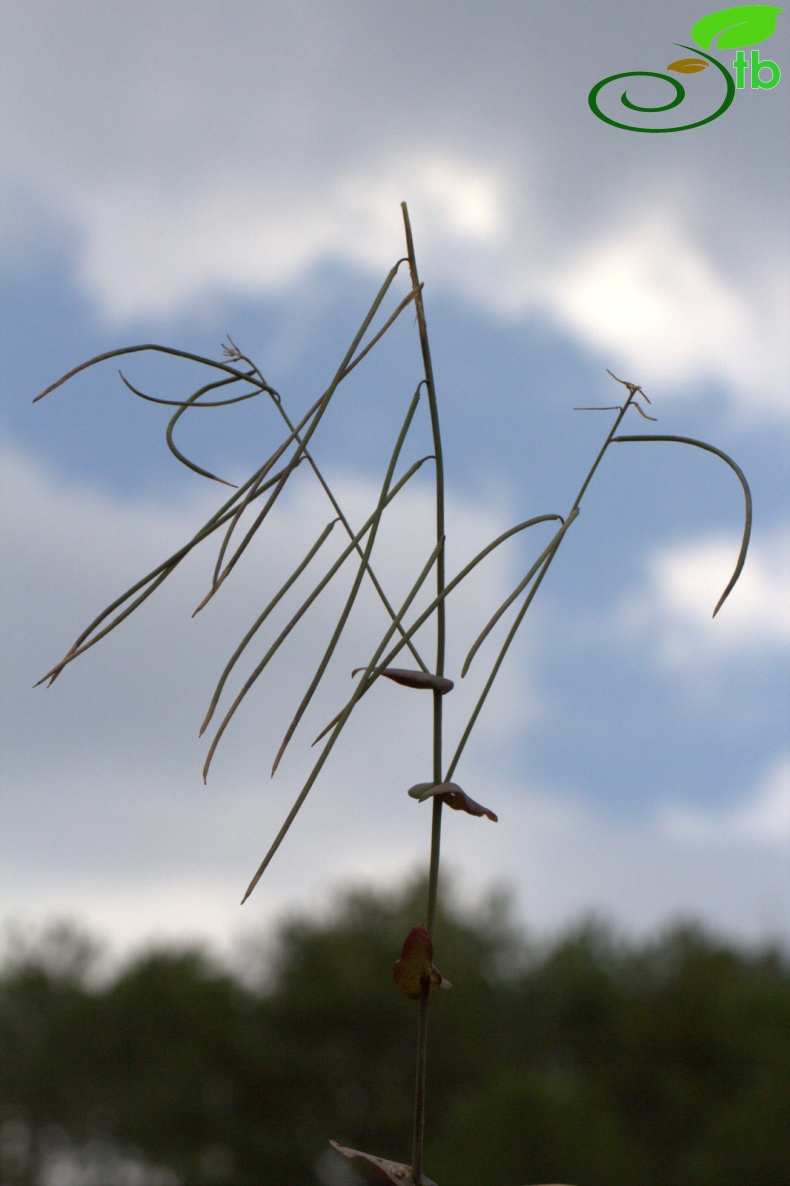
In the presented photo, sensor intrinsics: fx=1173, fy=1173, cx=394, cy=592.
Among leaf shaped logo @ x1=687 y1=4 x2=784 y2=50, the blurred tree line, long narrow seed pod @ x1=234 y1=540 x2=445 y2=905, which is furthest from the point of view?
the blurred tree line

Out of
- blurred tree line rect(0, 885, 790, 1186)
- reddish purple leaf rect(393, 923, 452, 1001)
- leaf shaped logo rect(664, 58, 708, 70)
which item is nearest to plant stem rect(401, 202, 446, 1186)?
reddish purple leaf rect(393, 923, 452, 1001)

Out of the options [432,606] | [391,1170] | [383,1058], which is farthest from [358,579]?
[383,1058]

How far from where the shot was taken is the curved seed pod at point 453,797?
0.31 m

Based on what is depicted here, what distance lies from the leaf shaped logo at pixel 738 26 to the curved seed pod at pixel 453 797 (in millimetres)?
428

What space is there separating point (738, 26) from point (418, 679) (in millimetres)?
423

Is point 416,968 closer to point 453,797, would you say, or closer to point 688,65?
point 453,797

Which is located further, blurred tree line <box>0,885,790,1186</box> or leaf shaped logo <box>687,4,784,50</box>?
blurred tree line <box>0,885,790,1186</box>

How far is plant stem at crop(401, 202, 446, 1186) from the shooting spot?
0.98 feet

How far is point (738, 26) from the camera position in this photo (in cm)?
58

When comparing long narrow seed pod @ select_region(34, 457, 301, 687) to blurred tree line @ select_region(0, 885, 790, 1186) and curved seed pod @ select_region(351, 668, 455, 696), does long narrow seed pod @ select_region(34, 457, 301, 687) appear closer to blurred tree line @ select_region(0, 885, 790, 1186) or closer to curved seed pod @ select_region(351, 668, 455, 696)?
curved seed pod @ select_region(351, 668, 455, 696)

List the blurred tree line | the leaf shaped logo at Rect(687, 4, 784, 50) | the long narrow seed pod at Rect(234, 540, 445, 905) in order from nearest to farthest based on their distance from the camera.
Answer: the long narrow seed pod at Rect(234, 540, 445, 905) < the leaf shaped logo at Rect(687, 4, 784, 50) < the blurred tree line

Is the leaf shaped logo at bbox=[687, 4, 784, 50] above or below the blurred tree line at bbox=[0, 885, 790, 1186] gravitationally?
above

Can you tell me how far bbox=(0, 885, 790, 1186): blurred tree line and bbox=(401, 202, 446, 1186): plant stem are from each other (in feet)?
20.7

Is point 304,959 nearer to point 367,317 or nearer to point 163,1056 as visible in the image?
point 163,1056
